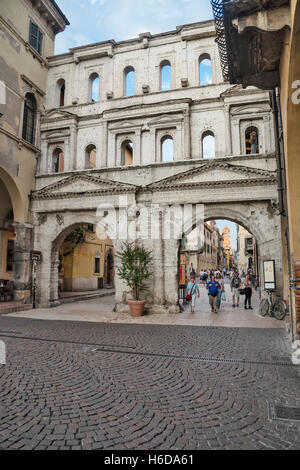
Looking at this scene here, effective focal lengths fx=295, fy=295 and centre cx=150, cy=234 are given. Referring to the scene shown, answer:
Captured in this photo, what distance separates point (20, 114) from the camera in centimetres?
1588

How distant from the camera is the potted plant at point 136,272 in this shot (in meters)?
12.9

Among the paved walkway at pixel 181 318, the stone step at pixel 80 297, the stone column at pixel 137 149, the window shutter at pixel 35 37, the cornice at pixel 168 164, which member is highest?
the window shutter at pixel 35 37

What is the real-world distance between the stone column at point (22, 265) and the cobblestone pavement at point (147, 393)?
25.6ft

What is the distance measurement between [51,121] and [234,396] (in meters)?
17.3

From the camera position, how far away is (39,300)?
15.8 metres

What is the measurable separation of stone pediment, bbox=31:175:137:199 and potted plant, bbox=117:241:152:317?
3084 mm

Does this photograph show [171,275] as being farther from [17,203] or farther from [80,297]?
[17,203]

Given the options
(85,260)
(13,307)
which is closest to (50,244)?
(13,307)

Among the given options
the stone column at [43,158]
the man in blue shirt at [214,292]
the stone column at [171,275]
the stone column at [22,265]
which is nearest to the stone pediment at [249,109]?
the stone column at [171,275]

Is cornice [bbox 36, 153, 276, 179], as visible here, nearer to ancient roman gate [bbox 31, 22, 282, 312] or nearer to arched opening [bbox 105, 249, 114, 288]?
ancient roman gate [bbox 31, 22, 282, 312]

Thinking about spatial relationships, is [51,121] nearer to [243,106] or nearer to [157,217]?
[157,217]

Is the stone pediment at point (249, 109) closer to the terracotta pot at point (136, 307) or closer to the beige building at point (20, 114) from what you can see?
the terracotta pot at point (136, 307)

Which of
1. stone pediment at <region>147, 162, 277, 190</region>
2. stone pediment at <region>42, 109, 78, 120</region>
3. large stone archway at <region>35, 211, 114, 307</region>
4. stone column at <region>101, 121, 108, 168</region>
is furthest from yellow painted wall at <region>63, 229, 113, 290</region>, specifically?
stone pediment at <region>147, 162, 277, 190</region>

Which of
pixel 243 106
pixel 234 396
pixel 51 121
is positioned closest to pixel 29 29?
pixel 51 121
